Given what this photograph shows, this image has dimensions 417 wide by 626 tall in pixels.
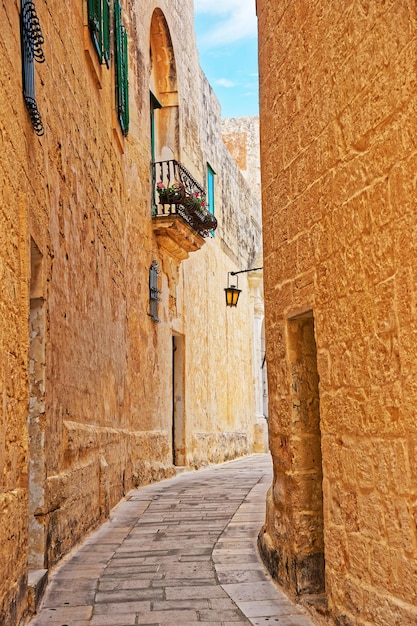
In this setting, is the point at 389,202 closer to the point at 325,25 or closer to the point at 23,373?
the point at 325,25

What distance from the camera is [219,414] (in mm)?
17031

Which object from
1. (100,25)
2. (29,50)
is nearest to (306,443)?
(29,50)

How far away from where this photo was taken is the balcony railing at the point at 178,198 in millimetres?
12555

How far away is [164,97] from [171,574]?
Answer: 1101cm

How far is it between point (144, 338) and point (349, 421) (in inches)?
305

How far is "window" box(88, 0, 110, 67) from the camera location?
7352 millimetres

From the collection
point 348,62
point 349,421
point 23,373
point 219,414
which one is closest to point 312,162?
point 348,62

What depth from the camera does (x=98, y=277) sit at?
7.93 m

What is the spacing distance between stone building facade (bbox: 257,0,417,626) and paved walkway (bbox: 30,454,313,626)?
0.34m

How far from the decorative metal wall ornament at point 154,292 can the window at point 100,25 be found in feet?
13.9

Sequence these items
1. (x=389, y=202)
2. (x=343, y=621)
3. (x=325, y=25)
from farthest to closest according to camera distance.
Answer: (x=325, y=25)
(x=343, y=621)
(x=389, y=202)

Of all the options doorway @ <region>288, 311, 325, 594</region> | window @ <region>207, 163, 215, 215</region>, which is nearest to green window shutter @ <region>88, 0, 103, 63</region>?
doorway @ <region>288, 311, 325, 594</region>

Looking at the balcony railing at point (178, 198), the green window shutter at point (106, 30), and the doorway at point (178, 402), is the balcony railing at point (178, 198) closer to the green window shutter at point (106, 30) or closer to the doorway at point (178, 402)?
the doorway at point (178, 402)

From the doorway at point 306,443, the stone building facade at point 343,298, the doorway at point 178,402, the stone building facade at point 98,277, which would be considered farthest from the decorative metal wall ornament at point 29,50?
the doorway at point 178,402
